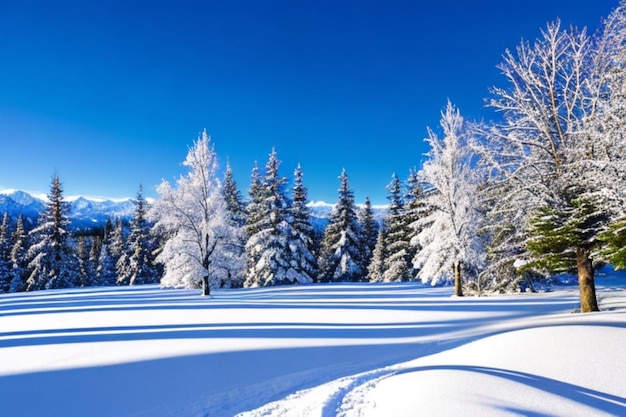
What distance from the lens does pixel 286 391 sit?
5.66 m

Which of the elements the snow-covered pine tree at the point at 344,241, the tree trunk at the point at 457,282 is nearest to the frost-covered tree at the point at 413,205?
the snow-covered pine tree at the point at 344,241

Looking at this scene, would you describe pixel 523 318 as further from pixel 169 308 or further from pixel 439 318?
pixel 169 308

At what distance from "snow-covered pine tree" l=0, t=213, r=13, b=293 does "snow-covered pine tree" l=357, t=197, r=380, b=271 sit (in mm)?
39138

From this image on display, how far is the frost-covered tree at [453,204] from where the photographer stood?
60.8 feet

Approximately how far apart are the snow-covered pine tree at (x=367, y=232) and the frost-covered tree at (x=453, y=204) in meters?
19.1

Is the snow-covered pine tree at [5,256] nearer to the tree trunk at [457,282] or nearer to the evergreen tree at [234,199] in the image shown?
the evergreen tree at [234,199]

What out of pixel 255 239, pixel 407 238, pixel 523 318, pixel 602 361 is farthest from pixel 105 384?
pixel 407 238

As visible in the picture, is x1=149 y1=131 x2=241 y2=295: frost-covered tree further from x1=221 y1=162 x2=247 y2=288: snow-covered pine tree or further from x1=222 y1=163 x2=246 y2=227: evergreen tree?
x1=222 y1=163 x2=246 y2=227: evergreen tree

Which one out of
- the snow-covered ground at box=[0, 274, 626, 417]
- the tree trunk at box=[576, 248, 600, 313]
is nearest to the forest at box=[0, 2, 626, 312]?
the tree trunk at box=[576, 248, 600, 313]

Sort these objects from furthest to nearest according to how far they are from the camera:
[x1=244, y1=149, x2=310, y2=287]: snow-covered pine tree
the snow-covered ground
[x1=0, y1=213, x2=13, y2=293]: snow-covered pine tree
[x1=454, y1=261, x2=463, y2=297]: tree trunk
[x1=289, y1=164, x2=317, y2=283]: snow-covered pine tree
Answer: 1. [x1=0, y1=213, x2=13, y2=293]: snow-covered pine tree
2. [x1=289, y1=164, x2=317, y2=283]: snow-covered pine tree
3. [x1=244, y1=149, x2=310, y2=287]: snow-covered pine tree
4. [x1=454, y1=261, x2=463, y2=297]: tree trunk
5. the snow-covered ground

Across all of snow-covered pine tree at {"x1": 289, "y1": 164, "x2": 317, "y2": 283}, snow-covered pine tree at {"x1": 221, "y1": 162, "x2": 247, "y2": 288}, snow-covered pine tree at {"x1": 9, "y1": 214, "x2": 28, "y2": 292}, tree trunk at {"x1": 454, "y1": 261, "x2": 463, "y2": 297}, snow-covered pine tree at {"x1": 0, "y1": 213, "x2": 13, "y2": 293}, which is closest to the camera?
tree trunk at {"x1": 454, "y1": 261, "x2": 463, "y2": 297}

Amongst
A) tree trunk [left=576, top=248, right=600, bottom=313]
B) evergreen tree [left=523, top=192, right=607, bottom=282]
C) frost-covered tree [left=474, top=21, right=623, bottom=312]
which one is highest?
frost-covered tree [left=474, top=21, right=623, bottom=312]

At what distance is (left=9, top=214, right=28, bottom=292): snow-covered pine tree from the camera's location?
38.2 meters

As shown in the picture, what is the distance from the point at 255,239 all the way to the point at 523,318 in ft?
70.0
